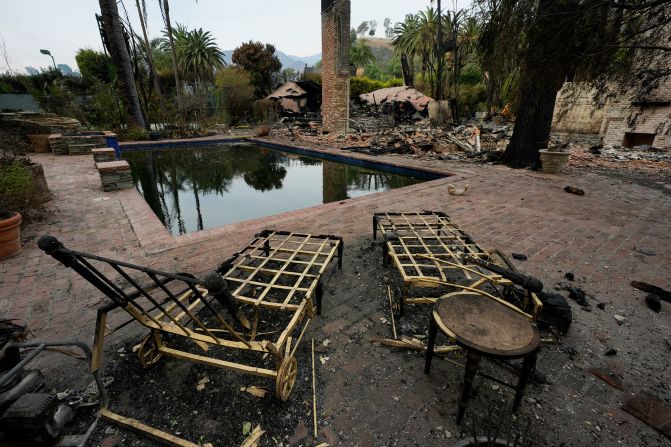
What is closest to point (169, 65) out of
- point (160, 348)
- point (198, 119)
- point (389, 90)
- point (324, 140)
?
point (198, 119)

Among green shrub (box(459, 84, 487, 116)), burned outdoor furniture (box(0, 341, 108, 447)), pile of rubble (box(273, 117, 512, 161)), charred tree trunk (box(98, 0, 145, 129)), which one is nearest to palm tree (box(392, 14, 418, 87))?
green shrub (box(459, 84, 487, 116))

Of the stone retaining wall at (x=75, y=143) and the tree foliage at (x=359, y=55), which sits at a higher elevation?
the tree foliage at (x=359, y=55)

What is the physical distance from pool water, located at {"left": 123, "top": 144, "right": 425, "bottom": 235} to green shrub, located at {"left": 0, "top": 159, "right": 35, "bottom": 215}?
1.88 metres

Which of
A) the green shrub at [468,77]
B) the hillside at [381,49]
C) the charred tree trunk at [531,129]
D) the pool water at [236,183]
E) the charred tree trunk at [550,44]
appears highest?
the hillside at [381,49]

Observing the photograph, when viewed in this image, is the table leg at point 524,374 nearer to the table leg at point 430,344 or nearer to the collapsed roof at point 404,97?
the table leg at point 430,344

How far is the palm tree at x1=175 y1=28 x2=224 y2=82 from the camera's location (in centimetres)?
3106

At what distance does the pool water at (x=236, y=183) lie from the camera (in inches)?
251

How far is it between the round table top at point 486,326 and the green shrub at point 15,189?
5556mm

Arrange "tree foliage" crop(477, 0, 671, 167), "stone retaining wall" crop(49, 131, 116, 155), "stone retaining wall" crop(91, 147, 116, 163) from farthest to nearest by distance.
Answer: "stone retaining wall" crop(49, 131, 116, 155), "stone retaining wall" crop(91, 147, 116, 163), "tree foliage" crop(477, 0, 671, 167)

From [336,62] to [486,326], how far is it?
1609cm

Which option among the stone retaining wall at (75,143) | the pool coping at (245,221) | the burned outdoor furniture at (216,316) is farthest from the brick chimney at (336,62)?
the burned outdoor furniture at (216,316)

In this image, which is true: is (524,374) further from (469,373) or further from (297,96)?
(297,96)

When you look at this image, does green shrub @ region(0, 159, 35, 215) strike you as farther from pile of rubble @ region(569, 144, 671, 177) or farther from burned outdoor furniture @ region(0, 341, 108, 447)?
pile of rubble @ region(569, 144, 671, 177)

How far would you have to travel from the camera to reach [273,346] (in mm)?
1730
